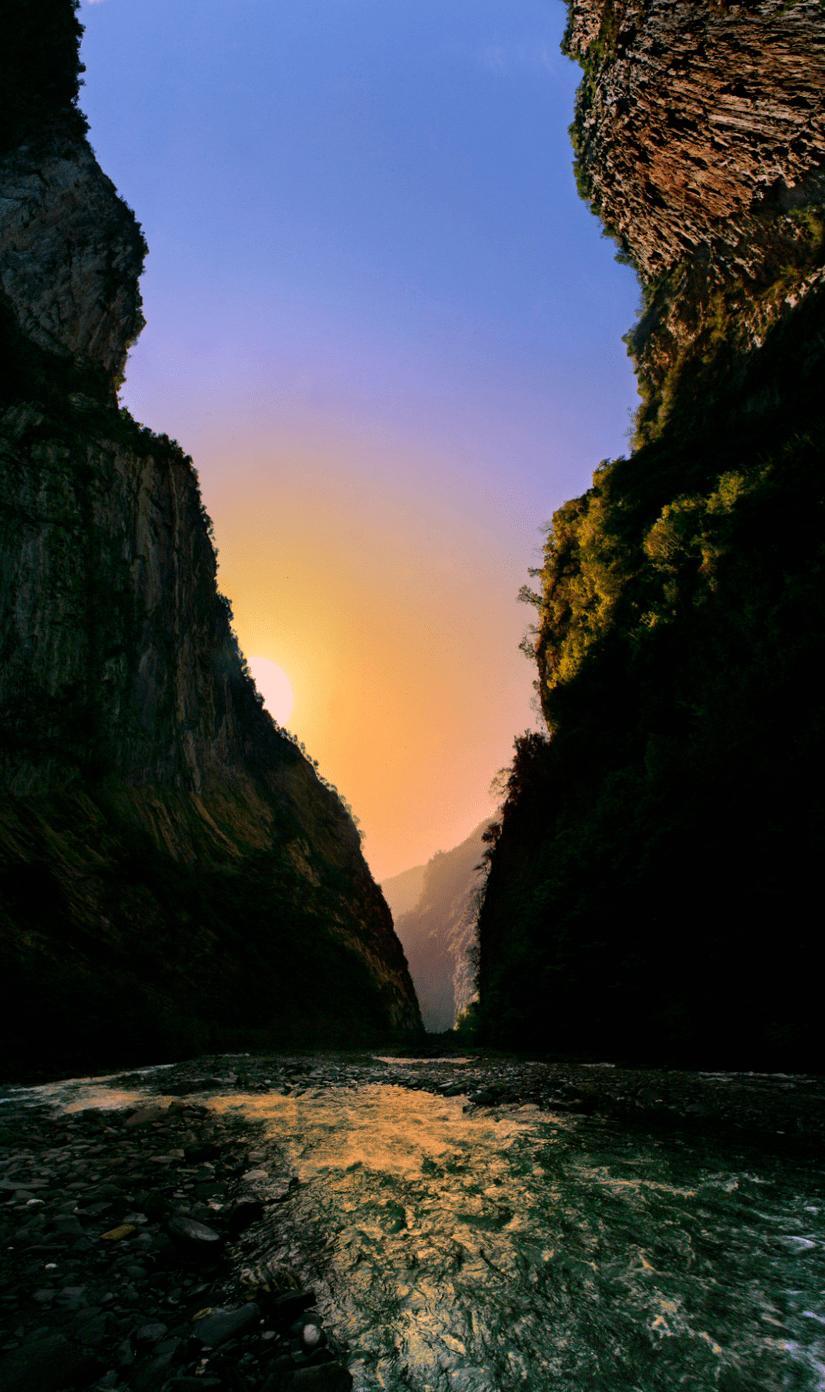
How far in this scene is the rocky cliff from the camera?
15523mm

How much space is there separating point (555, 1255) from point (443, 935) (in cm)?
14218

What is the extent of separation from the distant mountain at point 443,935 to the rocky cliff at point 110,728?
69.0 meters

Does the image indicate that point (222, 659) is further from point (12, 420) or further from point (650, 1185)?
point (650, 1185)

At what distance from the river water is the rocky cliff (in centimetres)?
977

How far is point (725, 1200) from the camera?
4.16m

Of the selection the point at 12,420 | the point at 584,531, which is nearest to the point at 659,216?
the point at 584,531

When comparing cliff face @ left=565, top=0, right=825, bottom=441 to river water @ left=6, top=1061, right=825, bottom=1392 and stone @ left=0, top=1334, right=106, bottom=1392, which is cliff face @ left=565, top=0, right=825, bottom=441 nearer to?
river water @ left=6, top=1061, right=825, bottom=1392

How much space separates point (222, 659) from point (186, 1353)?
33.4 meters

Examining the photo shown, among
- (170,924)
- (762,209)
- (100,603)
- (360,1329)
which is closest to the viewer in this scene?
(360,1329)

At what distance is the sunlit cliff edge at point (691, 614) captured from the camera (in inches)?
369

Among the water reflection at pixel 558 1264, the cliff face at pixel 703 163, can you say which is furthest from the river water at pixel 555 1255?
the cliff face at pixel 703 163

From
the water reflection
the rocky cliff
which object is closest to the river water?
the water reflection

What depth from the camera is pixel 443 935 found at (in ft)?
442

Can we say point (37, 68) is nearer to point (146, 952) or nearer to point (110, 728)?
point (110, 728)
